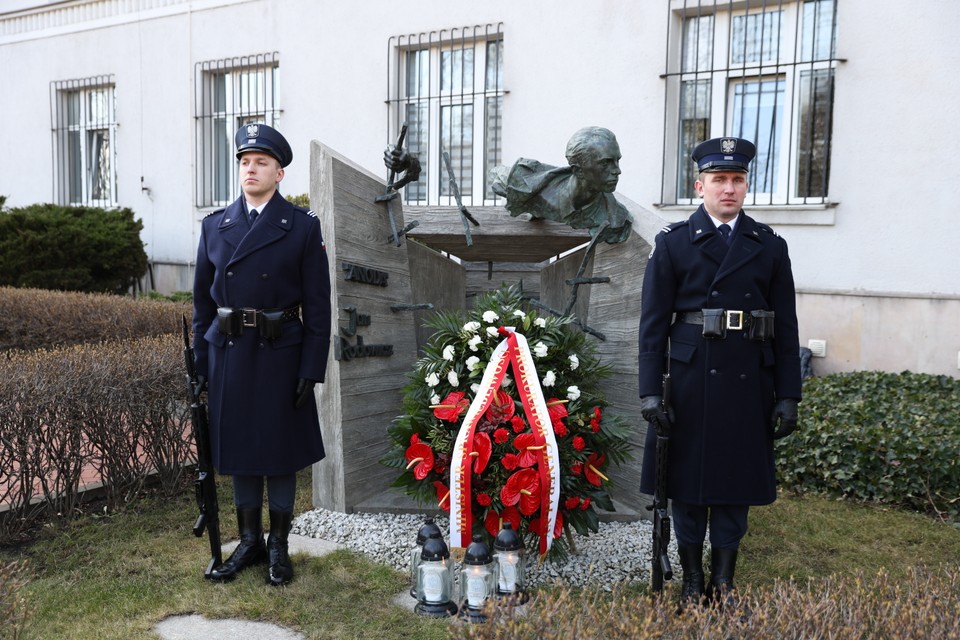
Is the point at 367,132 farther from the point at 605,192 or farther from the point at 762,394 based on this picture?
the point at 762,394

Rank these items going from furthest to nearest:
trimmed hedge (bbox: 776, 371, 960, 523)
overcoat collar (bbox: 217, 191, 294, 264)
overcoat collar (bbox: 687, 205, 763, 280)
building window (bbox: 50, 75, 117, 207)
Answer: building window (bbox: 50, 75, 117, 207)
trimmed hedge (bbox: 776, 371, 960, 523)
overcoat collar (bbox: 217, 191, 294, 264)
overcoat collar (bbox: 687, 205, 763, 280)

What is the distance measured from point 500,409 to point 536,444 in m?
0.25

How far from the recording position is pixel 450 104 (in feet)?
31.7

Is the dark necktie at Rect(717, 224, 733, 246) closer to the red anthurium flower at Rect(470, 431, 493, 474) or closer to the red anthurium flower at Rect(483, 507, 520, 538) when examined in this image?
the red anthurium flower at Rect(470, 431, 493, 474)

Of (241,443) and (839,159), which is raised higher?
(839,159)

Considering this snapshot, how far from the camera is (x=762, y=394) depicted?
11.0 ft

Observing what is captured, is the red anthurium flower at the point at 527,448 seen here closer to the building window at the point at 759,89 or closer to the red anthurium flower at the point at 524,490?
the red anthurium flower at the point at 524,490

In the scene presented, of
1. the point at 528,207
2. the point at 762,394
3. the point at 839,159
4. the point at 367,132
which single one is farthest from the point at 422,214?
the point at 367,132

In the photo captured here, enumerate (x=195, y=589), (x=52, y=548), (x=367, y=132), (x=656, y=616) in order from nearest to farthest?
(x=656, y=616), (x=195, y=589), (x=52, y=548), (x=367, y=132)

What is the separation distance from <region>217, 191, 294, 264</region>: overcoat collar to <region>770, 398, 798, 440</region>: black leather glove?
209 centimetres

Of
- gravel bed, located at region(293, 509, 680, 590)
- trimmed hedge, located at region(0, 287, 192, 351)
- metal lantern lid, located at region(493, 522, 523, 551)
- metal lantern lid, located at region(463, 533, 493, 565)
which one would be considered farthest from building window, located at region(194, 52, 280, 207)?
metal lantern lid, located at region(463, 533, 493, 565)

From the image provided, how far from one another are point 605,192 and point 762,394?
1.51 m

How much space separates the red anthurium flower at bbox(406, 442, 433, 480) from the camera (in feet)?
12.6

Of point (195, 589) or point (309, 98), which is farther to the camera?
point (309, 98)
